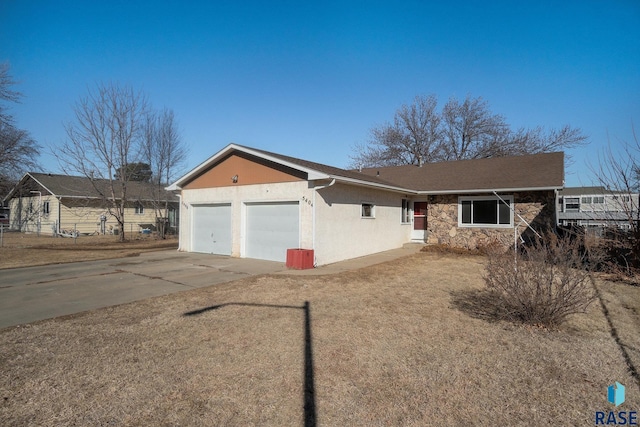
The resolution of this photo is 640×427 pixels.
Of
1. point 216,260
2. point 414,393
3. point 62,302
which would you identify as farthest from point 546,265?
point 216,260

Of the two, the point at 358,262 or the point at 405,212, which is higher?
the point at 405,212

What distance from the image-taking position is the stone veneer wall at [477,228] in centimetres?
1346

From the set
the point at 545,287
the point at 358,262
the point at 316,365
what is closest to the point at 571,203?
the point at 358,262

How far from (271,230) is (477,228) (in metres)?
9.10

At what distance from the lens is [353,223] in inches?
502

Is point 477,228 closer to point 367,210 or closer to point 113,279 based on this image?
point 367,210

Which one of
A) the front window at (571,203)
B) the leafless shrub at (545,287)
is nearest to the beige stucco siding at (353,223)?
the leafless shrub at (545,287)

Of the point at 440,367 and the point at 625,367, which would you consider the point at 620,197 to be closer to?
the point at 625,367

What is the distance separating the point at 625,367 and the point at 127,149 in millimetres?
22587

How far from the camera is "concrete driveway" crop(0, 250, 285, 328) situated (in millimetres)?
6293

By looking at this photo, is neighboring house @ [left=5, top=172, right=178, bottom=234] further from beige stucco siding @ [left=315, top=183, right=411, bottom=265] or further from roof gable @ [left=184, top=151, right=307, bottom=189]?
beige stucco siding @ [left=315, top=183, right=411, bottom=265]

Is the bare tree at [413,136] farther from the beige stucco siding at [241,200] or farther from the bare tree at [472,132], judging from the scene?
the beige stucco siding at [241,200]

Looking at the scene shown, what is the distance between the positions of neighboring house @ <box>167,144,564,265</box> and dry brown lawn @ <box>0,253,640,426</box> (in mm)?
5290

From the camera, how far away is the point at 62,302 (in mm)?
6582
